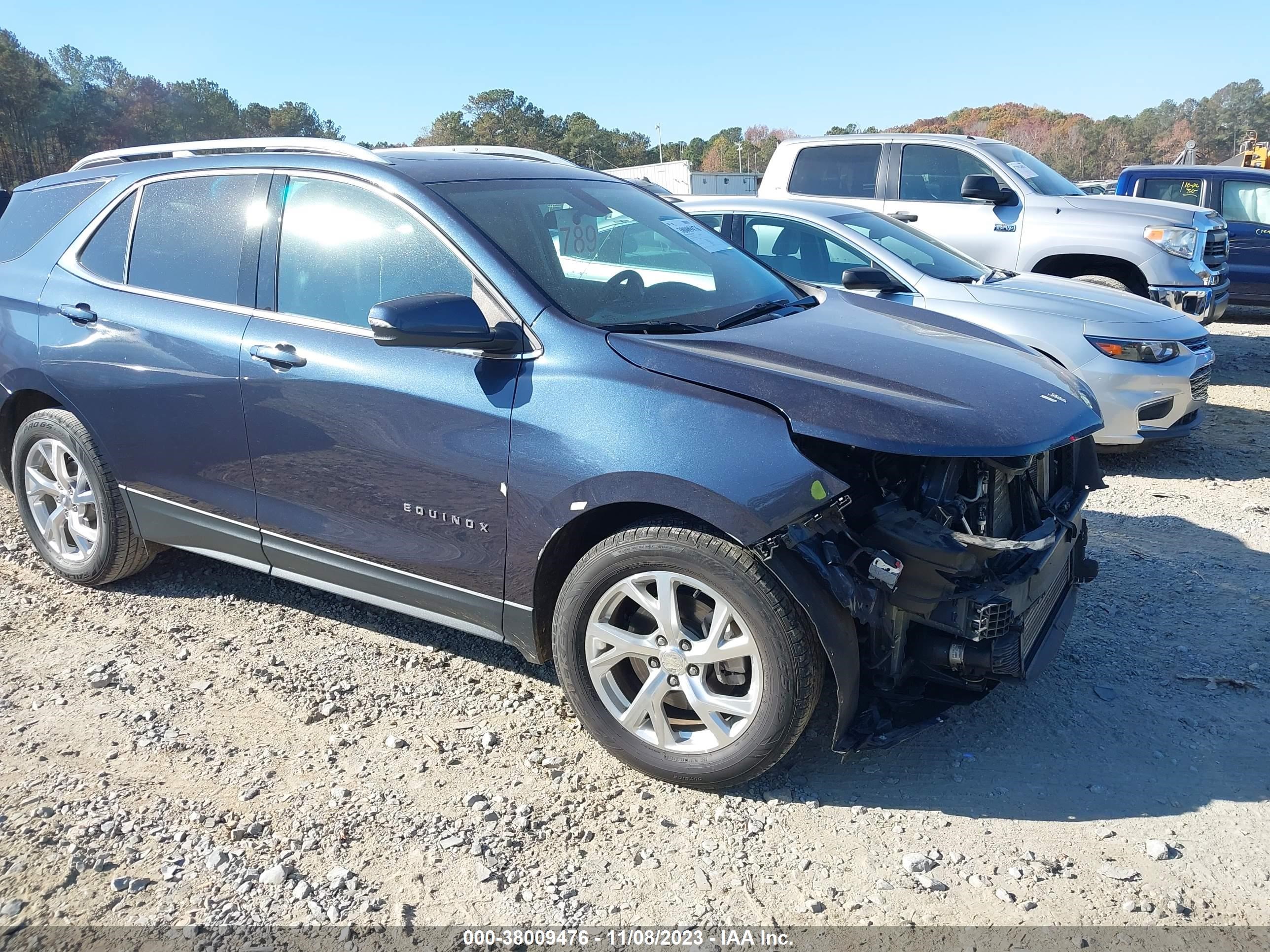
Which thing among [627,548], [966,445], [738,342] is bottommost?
[627,548]

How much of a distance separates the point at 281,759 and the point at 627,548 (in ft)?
4.51

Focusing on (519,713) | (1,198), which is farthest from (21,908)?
(1,198)

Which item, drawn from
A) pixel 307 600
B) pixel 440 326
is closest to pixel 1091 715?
pixel 440 326

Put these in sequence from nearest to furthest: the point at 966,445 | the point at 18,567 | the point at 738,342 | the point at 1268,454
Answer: the point at 966,445, the point at 738,342, the point at 18,567, the point at 1268,454

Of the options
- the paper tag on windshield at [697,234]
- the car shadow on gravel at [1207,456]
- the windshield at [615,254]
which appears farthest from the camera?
the car shadow on gravel at [1207,456]

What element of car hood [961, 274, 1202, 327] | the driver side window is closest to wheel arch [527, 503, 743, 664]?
car hood [961, 274, 1202, 327]

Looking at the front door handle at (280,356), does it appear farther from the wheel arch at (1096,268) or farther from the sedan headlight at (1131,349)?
the wheel arch at (1096,268)

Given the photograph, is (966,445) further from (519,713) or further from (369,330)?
(369,330)

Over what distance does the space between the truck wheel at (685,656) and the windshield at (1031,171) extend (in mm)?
7110

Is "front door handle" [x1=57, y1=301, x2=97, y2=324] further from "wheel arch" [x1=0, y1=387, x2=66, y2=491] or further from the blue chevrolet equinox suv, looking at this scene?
"wheel arch" [x1=0, y1=387, x2=66, y2=491]

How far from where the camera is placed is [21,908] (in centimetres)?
252

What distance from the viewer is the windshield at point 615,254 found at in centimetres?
328

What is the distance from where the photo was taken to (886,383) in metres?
2.91

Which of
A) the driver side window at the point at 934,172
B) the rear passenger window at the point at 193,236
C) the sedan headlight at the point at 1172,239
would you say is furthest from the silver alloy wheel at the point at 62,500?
the sedan headlight at the point at 1172,239
